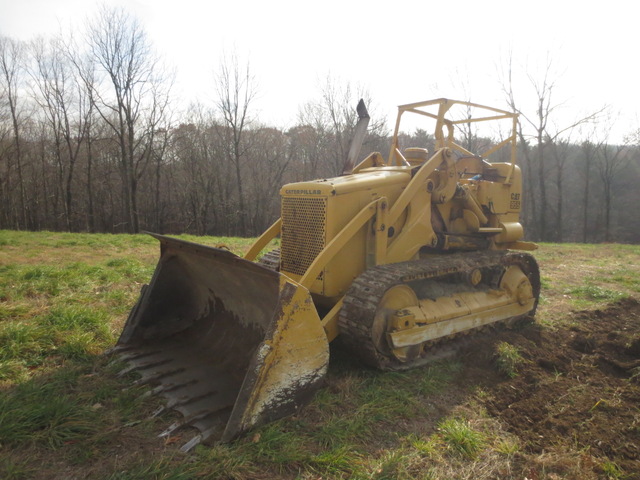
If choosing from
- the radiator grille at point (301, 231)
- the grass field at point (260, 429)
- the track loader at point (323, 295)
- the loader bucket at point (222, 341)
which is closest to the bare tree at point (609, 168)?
the track loader at point (323, 295)

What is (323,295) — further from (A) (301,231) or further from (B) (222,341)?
(B) (222,341)

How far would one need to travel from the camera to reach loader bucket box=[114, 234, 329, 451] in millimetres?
2826

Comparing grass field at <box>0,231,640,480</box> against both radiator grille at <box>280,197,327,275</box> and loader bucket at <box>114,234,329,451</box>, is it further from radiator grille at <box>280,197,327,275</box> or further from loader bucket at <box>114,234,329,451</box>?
radiator grille at <box>280,197,327,275</box>

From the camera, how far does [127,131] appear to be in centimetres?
2577

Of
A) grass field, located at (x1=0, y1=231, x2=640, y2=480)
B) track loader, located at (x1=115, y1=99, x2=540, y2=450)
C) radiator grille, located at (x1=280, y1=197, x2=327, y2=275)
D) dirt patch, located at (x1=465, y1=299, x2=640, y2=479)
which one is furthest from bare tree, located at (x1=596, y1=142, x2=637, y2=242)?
radiator grille, located at (x1=280, y1=197, x2=327, y2=275)

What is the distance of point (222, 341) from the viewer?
3.87 m

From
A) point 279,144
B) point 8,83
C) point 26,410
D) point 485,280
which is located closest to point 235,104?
point 279,144

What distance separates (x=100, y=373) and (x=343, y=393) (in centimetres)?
216

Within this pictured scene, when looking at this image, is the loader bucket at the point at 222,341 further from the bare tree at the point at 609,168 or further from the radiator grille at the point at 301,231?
the bare tree at the point at 609,168

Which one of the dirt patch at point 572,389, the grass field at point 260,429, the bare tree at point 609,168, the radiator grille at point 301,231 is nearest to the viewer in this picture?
the grass field at point 260,429

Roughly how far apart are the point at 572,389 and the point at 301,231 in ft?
9.70

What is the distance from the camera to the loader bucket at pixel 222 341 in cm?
283

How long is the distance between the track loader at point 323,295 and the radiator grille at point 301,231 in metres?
0.01

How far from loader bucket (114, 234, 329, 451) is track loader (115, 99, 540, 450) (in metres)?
0.01
